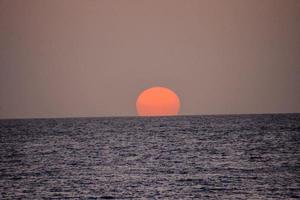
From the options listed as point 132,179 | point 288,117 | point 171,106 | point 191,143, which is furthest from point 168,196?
point 171,106

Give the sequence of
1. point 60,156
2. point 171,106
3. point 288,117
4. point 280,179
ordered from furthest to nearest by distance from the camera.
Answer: point 171,106
point 288,117
point 60,156
point 280,179

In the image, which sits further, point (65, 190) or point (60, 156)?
point (60, 156)

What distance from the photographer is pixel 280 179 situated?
1390 mm

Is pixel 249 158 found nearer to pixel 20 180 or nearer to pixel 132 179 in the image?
pixel 132 179

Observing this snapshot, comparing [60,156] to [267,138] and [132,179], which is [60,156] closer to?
[132,179]

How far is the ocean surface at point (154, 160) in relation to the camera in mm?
1396

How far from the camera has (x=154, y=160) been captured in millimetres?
1493

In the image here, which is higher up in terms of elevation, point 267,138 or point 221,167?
point 267,138

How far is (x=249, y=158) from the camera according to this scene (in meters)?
1.46

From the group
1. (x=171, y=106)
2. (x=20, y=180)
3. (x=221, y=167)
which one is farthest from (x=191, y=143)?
(x=171, y=106)

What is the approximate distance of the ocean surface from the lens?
1396 millimetres

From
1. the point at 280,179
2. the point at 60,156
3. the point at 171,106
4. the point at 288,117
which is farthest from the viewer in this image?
the point at 171,106

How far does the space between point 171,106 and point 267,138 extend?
10.1ft

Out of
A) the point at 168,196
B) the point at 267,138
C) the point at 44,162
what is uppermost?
the point at 267,138
